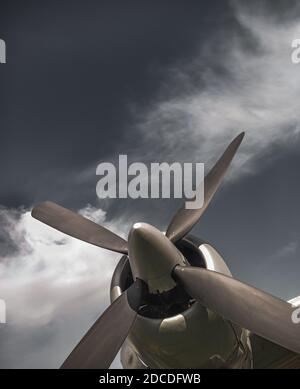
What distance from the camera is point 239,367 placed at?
9.41 metres

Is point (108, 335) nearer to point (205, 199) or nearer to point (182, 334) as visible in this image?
point (182, 334)

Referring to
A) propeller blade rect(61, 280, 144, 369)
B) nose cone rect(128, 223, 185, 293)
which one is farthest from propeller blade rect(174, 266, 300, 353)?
propeller blade rect(61, 280, 144, 369)

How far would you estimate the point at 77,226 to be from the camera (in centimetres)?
1077

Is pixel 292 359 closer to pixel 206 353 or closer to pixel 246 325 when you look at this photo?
pixel 206 353

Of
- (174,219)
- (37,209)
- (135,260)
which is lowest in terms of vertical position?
(135,260)

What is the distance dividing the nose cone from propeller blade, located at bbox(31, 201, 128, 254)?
154 centimetres

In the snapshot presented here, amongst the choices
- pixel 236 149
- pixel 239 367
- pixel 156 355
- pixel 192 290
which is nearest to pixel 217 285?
pixel 192 290

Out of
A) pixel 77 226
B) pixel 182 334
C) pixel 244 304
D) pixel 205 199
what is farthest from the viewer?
pixel 77 226

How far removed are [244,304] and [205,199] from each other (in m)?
3.22

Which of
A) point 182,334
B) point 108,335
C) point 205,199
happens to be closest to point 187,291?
point 182,334

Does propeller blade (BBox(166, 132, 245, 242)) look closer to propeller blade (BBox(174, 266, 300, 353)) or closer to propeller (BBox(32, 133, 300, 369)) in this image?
propeller (BBox(32, 133, 300, 369))

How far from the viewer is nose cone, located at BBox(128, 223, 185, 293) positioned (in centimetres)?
807
